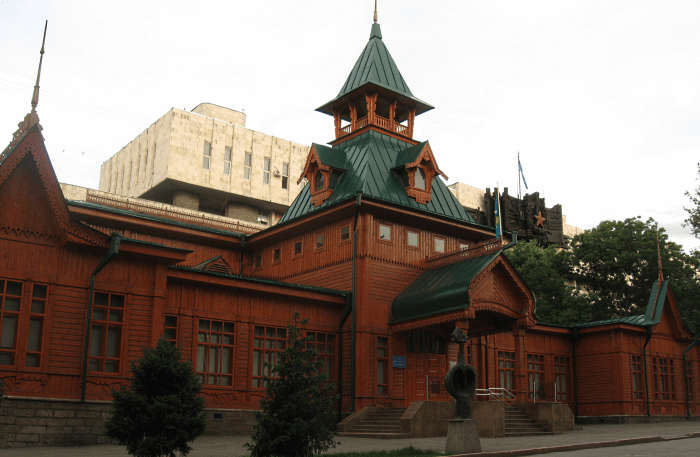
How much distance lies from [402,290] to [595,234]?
23418 millimetres

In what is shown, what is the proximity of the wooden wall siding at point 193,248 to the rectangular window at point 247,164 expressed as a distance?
40.9 meters

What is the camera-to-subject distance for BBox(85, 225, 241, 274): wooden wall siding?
3659cm

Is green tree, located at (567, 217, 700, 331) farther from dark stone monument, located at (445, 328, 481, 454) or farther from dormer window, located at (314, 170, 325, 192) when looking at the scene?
dark stone monument, located at (445, 328, 481, 454)

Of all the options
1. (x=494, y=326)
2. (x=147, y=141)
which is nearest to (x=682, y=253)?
(x=494, y=326)

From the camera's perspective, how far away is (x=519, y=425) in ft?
100.0

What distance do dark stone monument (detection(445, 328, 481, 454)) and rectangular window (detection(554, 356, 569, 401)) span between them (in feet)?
68.9

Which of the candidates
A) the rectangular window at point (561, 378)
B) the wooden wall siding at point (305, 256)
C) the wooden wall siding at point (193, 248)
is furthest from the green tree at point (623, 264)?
the wooden wall siding at point (193, 248)

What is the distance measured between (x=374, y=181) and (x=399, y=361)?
8.55 meters

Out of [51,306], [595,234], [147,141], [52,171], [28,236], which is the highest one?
[147,141]

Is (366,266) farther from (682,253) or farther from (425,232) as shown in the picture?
(682,253)

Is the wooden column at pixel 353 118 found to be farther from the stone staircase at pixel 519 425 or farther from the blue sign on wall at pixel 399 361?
the stone staircase at pixel 519 425

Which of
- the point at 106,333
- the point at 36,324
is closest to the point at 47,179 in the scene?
the point at 36,324

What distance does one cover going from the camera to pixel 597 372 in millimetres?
41250

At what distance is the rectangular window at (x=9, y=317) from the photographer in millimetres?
23281
